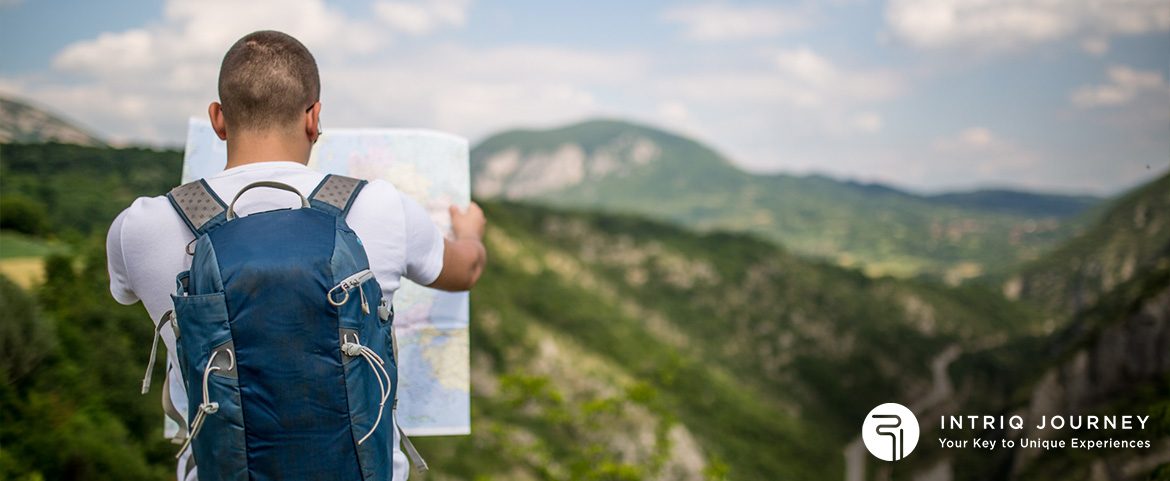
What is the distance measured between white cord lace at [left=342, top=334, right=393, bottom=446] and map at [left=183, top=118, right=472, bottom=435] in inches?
47.5

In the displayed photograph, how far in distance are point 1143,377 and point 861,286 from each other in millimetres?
117880

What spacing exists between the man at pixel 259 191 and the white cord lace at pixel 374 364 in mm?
255

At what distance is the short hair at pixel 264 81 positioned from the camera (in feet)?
7.92

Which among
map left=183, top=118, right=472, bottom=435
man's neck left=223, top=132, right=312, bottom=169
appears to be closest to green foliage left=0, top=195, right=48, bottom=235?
map left=183, top=118, right=472, bottom=435

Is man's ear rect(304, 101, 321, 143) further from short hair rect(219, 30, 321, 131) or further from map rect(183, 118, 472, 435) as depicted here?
map rect(183, 118, 472, 435)

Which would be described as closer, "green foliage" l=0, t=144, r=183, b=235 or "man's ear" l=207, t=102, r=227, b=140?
"man's ear" l=207, t=102, r=227, b=140

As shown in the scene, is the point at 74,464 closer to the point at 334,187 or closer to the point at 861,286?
the point at 334,187

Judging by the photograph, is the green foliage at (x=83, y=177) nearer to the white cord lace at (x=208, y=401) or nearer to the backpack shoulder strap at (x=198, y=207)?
the backpack shoulder strap at (x=198, y=207)

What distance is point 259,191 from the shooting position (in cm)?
238

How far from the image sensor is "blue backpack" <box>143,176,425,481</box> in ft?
7.07

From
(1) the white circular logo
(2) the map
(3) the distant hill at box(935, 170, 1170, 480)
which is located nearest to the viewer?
(2) the map

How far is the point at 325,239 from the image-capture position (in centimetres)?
222

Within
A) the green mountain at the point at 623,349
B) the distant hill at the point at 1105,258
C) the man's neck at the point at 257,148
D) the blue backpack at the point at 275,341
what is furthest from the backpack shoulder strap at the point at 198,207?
the distant hill at the point at 1105,258

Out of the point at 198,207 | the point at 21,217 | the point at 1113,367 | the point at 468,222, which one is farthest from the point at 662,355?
the point at 198,207
